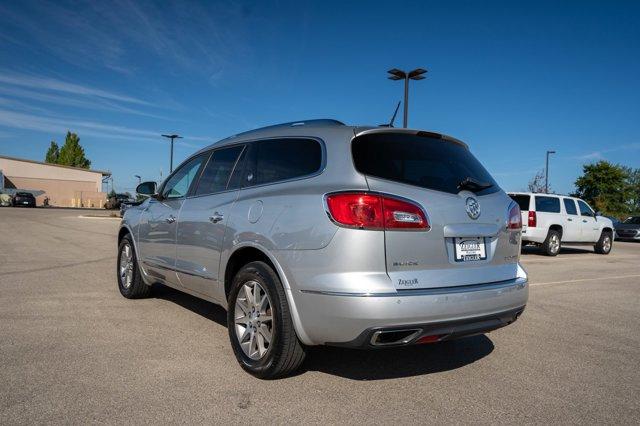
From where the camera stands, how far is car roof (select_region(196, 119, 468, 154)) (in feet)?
11.6

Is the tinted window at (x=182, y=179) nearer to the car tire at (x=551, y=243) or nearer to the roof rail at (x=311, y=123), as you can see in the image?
the roof rail at (x=311, y=123)

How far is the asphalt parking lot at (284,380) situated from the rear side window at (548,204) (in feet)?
28.1

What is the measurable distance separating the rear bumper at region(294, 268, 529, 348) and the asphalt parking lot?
0.44 meters

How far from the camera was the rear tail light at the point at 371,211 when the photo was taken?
10.2ft

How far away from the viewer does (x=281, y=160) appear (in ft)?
12.7

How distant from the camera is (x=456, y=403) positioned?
126 inches

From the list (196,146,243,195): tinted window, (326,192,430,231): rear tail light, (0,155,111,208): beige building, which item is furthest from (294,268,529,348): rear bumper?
(0,155,111,208): beige building

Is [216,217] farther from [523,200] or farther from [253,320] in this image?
[523,200]

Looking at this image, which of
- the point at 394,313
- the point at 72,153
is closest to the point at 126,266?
the point at 394,313

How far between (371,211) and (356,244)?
222 mm

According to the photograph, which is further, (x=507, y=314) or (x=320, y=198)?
(x=507, y=314)

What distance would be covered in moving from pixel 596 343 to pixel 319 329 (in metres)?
3.03

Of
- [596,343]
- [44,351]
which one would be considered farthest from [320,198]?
[596,343]

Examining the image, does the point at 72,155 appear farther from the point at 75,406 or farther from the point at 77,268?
the point at 75,406
